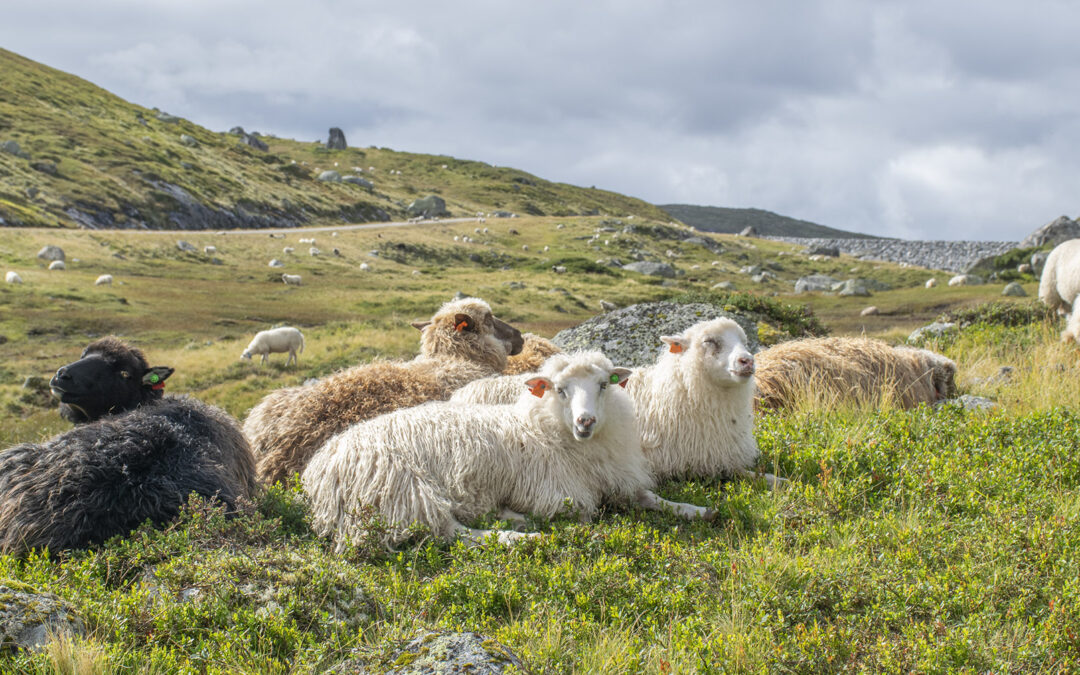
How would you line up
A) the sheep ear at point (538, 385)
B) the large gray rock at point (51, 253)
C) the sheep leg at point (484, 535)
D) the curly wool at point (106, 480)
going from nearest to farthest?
the curly wool at point (106, 480)
the sheep leg at point (484, 535)
the sheep ear at point (538, 385)
the large gray rock at point (51, 253)

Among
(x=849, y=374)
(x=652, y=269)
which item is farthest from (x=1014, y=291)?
(x=652, y=269)

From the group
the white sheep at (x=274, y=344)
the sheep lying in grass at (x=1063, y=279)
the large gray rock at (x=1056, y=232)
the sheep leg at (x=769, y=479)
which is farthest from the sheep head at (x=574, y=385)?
the large gray rock at (x=1056, y=232)

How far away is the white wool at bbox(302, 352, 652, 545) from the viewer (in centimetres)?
593

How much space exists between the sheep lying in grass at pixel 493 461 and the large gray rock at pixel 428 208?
107131 millimetres

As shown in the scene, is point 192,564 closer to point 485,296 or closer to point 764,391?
point 764,391

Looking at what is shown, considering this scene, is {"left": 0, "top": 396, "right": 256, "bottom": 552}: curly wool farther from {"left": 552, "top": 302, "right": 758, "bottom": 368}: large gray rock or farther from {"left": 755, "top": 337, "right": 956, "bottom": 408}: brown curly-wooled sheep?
{"left": 552, "top": 302, "right": 758, "bottom": 368}: large gray rock

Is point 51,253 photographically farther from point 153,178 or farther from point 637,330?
point 637,330

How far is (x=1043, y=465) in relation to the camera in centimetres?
664

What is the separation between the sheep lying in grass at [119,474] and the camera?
5.30 metres

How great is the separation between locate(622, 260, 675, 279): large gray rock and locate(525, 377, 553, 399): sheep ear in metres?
73.4

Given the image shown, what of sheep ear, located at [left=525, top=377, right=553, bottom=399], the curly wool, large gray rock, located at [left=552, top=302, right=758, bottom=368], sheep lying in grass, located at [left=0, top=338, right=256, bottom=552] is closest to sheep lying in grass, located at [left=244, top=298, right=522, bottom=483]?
sheep lying in grass, located at [left=0, top=338, right=256, bottom=552]

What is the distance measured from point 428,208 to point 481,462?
10954 centimetres

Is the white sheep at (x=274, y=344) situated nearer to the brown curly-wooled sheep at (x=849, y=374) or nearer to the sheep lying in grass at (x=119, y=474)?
the brown curly-wooled sheep at (x=849, y=374)

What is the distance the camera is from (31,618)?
3891mm
